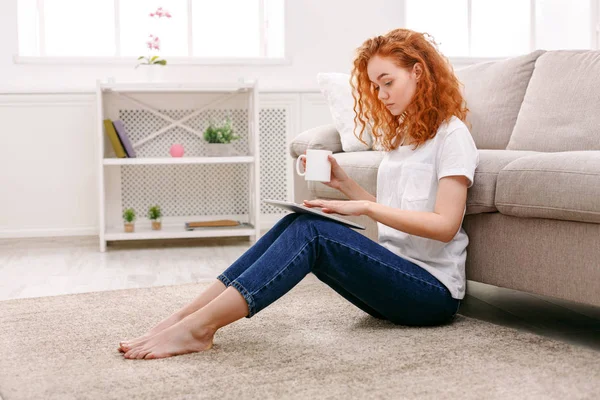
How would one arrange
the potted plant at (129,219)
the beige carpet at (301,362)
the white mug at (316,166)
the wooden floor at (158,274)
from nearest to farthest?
the beige carpet at (301,362) < the white mug at (316,166) < the wooden floor at (158,274) < the potted plant at (129,219)

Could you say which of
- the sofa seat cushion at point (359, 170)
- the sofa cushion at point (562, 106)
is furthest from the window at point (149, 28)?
the sofa cushion at point (562, 106)

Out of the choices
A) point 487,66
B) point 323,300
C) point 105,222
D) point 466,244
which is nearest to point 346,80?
point 487,66

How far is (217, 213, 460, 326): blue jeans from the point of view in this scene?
1.73 metres

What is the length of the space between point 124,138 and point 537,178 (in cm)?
255

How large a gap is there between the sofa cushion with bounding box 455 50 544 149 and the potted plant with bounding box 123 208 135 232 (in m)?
1.97

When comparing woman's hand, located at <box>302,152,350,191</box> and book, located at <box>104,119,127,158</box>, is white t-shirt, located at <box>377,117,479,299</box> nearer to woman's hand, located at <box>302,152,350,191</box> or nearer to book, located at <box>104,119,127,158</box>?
woman's hand, located at <box>302,152,350,191</box>

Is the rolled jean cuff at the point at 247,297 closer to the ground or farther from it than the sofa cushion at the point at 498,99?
closer to the ground

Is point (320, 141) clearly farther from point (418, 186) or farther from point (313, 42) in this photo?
point (313, 42)

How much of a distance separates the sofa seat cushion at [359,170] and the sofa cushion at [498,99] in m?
0.39

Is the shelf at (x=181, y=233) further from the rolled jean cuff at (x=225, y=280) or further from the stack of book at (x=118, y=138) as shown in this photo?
the rolled jean cuff at (x=225, y=280)

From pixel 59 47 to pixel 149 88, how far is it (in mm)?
797

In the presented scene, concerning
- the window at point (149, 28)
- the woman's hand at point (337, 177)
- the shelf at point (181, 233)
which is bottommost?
the shelf at point (181, 233)

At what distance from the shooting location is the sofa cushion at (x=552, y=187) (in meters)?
1.78

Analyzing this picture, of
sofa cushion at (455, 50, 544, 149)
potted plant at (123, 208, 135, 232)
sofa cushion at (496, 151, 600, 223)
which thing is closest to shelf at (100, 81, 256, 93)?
potted plant at (123, 208, 135, 232)
